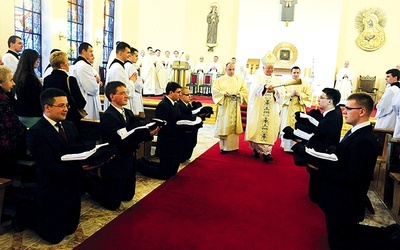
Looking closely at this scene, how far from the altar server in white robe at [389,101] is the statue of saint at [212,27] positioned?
11.8 meters

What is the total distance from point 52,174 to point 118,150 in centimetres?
96

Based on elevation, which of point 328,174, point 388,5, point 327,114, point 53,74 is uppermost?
point 388,5

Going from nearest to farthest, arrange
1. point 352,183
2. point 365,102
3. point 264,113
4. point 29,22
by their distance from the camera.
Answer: point 352,183
point 365,102
point 264,113
point 29,22

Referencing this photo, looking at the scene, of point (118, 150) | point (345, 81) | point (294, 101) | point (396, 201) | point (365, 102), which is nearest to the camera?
point (365, 102)

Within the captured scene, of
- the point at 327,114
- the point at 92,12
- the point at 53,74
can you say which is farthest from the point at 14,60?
the point at 92,12

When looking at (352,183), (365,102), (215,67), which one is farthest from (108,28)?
(352,183)

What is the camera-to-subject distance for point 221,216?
3.99 m

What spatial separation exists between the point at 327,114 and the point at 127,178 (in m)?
2.49

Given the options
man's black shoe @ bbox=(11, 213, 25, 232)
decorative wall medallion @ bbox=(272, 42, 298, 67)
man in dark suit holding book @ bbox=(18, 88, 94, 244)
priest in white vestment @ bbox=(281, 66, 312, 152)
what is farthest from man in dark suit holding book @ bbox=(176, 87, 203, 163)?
decorative wall medallion @ bbox=(272, 42, 298, 67)

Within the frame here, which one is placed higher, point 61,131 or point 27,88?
point 27,88

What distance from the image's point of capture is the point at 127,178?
13.3ft

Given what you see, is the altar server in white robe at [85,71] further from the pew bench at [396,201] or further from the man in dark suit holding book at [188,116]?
the pew bench at [396,201]

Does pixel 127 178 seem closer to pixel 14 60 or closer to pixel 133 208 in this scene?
pixel 133 208

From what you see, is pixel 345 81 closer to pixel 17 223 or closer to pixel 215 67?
pixel 215 67
